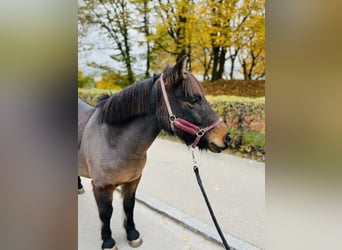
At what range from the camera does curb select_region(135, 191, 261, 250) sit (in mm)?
1100

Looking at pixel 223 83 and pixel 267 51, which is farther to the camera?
pixel 223 83

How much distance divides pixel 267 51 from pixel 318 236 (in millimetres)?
483

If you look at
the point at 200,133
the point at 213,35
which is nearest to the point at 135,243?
the point at 200,133

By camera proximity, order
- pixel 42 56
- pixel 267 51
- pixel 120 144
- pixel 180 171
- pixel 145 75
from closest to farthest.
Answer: pixel 42 56 → pixel 267 51 → pixel 120 144 → pixel 145 75 → pixel 180 171

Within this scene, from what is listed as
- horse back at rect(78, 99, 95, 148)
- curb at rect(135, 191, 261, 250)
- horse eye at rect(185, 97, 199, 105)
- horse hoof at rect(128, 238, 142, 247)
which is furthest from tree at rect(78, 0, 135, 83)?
horse hoof at rect(128, 238, 142, 247)

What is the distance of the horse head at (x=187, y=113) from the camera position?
3.10ft

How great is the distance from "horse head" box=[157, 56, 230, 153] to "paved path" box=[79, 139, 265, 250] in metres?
0.15

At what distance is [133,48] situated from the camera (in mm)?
1381

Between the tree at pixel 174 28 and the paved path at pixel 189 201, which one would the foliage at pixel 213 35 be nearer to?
the tree at pixel 174 28

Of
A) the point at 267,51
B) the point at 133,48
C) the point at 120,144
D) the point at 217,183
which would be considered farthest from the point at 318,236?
the point at 133,48

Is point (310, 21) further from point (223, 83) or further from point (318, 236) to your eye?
point (223, 83)

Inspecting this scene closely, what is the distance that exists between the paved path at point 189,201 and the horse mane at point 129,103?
0.67 ft

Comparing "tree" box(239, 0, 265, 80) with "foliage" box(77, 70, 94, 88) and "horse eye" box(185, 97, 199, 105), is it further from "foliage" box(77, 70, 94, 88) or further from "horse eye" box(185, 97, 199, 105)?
"foliage" box(77, 70, 94, 88)

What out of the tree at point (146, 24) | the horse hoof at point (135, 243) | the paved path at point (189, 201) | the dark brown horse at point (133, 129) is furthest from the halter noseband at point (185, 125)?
the horse hoof at point (135, 243)
